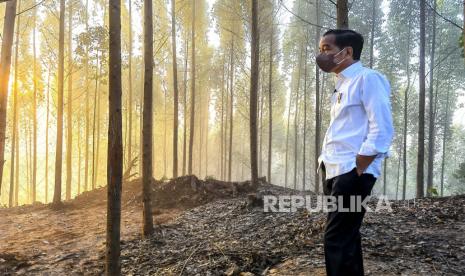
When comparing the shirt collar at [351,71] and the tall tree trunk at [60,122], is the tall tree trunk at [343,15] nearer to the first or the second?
the shirt collar at [351,71]

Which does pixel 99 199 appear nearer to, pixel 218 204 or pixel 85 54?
pixel 218 204

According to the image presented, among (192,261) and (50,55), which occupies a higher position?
(50,55)

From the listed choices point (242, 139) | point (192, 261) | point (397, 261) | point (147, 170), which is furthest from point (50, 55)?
point (242, 139)

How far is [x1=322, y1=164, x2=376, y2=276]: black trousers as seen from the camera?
2.15m

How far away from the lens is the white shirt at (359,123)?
2059mm

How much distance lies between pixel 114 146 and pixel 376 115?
6.99ft

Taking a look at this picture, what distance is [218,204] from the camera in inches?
352

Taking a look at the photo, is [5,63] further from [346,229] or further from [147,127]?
[346,229]

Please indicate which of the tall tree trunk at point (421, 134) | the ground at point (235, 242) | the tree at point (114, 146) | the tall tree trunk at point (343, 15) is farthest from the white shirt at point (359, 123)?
the tall tree trunk at point (421, 134)

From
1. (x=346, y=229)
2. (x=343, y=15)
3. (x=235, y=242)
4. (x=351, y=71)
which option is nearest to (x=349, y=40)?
(x=351, y=71)

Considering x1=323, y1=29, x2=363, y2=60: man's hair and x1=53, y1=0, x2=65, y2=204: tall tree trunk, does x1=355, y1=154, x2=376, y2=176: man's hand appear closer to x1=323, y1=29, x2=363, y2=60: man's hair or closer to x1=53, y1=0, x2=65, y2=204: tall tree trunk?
x1=323, y1=29, x2=363, y2=60: man's hair

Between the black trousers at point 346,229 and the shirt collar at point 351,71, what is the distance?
2.01ft

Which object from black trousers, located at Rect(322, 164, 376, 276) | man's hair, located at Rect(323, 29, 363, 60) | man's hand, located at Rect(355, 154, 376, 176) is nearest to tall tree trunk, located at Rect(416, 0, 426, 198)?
man's hair, located at Rect(323, 29, 363, 60)

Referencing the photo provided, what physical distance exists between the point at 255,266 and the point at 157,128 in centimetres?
3007
